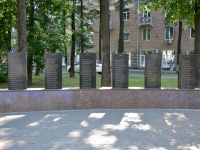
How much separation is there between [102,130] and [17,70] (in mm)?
3981

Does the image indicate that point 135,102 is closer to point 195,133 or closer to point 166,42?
point 195,133

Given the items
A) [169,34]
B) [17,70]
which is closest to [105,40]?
[17,70]

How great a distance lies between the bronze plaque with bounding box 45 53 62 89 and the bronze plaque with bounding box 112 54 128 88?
1851mm

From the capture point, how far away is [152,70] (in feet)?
31.4

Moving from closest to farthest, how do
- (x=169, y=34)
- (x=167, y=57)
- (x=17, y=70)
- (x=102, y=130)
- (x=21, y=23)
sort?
(x=102, y=130), (x=17, y=70), (x=21, y=23), (x=169, y=34), (x=167, y=57)

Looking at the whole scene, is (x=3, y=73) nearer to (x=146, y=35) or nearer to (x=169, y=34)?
(x=146, y=35)

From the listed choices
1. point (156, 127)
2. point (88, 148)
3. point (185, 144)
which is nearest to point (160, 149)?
point (185, 144)

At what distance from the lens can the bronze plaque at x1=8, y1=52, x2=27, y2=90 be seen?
29.6 ft

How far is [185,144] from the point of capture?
5.52 meters

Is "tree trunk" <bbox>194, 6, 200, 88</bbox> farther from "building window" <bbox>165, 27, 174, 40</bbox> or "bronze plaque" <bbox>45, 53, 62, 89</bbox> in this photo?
"building window" <bbox>165, 27, 174, 40</bbox>

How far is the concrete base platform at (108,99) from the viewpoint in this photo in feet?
29.9

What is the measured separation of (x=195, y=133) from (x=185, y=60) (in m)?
3.75

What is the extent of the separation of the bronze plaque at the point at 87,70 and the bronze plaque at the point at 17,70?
187 centimetres

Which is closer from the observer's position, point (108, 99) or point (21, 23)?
point (108, 99)
